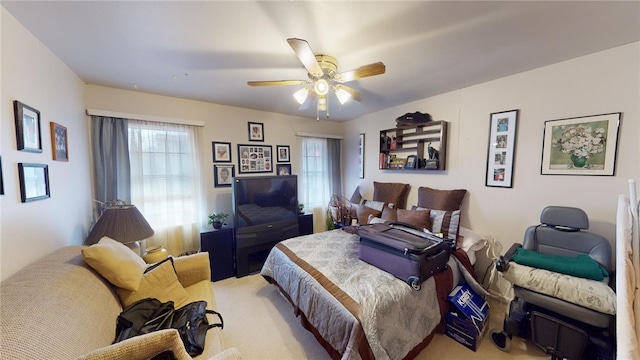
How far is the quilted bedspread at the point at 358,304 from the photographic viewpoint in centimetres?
130

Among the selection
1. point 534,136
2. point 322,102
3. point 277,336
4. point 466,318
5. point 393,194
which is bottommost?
Result: point 277,336

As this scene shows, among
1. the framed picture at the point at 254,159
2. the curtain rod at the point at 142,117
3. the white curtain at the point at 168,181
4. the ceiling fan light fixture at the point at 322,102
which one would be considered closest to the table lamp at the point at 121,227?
the white curtain at the point at 168,181

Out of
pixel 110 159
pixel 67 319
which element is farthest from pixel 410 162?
pixel 110 159

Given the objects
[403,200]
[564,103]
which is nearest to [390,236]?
[403,200]

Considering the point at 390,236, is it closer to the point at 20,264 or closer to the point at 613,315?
the point at 613,315

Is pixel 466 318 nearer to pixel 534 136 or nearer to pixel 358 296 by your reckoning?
pixel 358 296

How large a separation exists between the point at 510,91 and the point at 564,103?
17.1 inches

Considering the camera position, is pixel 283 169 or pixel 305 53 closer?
pixel 305 53

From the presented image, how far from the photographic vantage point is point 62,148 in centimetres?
177

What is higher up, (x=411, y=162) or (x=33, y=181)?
(x=411, y=162)

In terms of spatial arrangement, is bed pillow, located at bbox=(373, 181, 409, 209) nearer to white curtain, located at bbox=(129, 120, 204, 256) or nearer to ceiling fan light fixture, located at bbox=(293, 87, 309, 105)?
ceiling fan light fixture, located at bbox=(293, 87, 309, 105)

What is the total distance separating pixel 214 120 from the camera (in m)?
3.08

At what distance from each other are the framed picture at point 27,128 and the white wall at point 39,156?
2cm

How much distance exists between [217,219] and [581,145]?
12.9 feet
